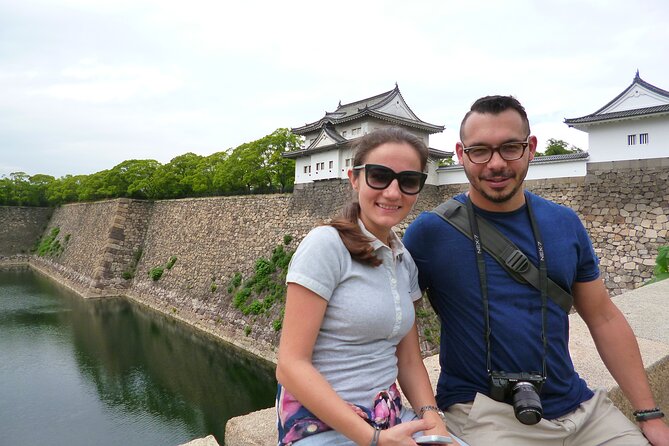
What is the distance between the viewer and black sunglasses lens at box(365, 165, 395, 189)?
120 centimetres

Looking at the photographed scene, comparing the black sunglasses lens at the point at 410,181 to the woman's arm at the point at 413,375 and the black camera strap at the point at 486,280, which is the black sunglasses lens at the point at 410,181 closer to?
the black camera strap at the point at 486,280

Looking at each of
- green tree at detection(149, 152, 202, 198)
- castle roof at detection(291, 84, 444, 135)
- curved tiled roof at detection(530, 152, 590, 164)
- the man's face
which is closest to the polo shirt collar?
the man's face

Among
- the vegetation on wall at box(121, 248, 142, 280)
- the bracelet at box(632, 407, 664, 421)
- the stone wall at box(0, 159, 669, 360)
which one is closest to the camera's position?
the bracelet at box(632, 407, 664, 421)

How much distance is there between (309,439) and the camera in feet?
3.31

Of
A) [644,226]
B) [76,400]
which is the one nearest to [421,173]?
[644,226]

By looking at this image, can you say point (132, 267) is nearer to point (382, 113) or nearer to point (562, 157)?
point (382, 113)

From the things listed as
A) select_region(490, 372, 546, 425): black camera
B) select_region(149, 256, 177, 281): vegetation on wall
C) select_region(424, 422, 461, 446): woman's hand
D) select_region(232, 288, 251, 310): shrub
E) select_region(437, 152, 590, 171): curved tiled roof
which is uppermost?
select_region(437, 152, 590, 171): curved tiled roof

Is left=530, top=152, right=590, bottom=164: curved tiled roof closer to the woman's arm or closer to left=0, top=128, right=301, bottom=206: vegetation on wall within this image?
left=0, top=128, right=301, bottom=206: vegetation on wall

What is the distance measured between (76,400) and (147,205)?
534 inches

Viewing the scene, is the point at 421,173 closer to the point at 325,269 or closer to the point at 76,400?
the point at 325,269

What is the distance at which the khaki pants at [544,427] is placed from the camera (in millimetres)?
1230

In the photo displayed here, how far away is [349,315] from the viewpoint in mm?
1042

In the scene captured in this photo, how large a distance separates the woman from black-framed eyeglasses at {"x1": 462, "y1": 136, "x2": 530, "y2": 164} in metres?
0.21

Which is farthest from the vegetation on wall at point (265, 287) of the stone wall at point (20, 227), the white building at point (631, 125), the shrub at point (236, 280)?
the stone wall at point (20, 227)
